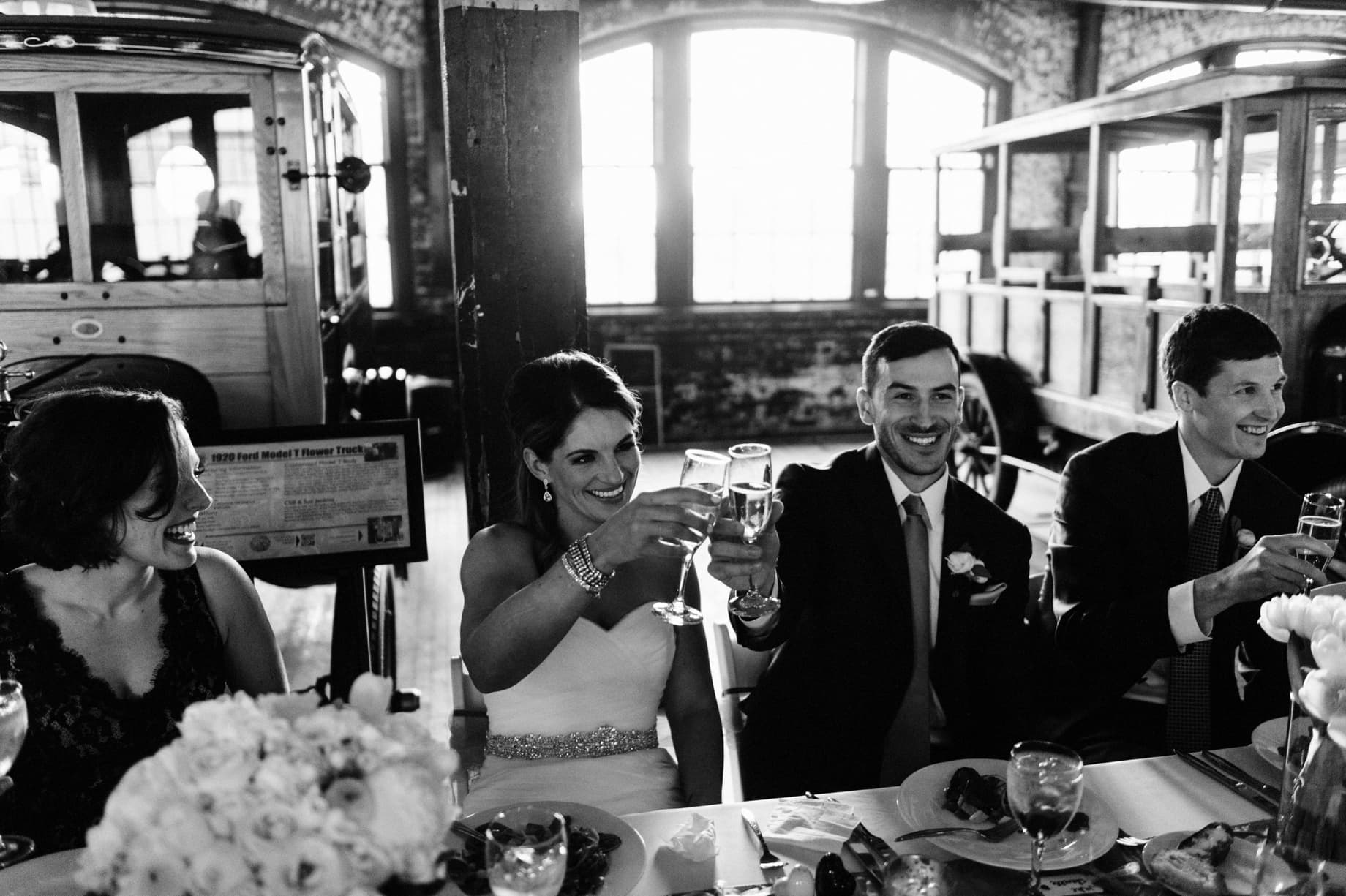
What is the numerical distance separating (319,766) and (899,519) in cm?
167

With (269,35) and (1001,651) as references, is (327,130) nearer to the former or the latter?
(269,35)

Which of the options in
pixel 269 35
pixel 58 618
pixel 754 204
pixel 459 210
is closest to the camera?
pixel 58 618

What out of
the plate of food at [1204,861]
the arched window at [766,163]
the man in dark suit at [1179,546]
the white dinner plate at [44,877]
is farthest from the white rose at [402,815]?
the arched window at [766,163]

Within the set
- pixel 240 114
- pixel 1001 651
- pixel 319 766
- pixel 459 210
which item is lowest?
pixel 1001 651

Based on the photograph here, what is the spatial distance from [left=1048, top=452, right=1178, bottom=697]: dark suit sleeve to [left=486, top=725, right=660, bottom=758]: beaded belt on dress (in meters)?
0.98

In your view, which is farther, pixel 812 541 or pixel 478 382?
pixel 478 382

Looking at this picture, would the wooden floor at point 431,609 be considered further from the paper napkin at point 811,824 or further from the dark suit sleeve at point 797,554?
the paper napkin at point 811,824

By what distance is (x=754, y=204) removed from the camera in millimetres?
9500

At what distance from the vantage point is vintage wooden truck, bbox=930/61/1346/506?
13.4 ft

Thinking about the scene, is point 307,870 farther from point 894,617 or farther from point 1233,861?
point 894,617

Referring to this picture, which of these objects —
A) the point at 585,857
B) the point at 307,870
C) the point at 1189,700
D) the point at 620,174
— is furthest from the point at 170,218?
the point at 620,174

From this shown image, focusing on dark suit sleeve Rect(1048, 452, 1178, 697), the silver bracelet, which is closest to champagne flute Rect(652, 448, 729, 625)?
the silver bracelet

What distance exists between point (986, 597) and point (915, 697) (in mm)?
268

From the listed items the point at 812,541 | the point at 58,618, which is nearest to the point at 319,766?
the point at 58,618
